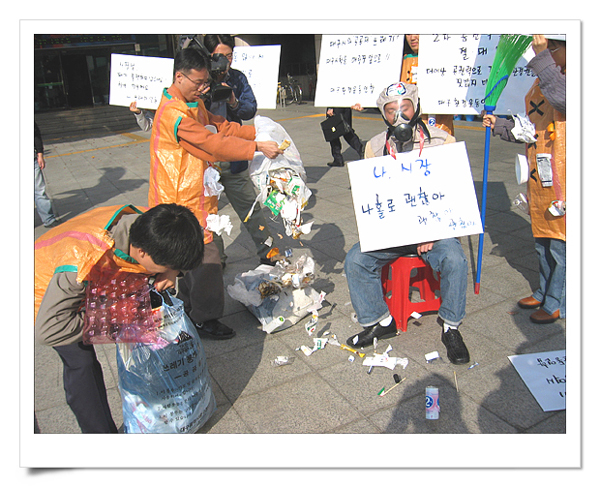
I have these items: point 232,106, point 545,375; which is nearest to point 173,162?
point 232,106

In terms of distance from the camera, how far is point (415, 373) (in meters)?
2.83

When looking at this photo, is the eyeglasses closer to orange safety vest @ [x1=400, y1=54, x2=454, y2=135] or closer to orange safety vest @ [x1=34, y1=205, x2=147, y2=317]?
orange safety vest @ [x1=34, y1=205, x2=147, y2=317]

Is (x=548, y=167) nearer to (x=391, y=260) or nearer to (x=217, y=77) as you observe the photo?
(x=391, y=260)

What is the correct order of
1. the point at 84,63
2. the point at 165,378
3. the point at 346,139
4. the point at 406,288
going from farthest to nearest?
the point at 84,63 → the point at 346,139 → the point at 406,288 → the point at 165,378

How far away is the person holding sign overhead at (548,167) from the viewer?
9.27 feet

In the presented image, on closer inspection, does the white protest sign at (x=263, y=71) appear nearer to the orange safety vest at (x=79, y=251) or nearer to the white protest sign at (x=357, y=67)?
the white protest sign at (x=357, y=67)

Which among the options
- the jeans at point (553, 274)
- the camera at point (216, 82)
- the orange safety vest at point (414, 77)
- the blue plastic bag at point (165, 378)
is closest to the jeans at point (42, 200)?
the camera at point (216, 82)

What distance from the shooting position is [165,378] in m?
2.27

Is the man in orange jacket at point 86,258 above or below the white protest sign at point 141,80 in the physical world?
below

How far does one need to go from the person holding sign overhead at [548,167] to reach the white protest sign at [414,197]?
1.74 ft

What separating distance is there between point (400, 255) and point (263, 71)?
2.65m

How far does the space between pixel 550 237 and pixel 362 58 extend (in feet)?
7.13

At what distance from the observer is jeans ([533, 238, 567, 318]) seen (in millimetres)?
3143

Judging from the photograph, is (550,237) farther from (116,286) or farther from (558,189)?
(116,286)
